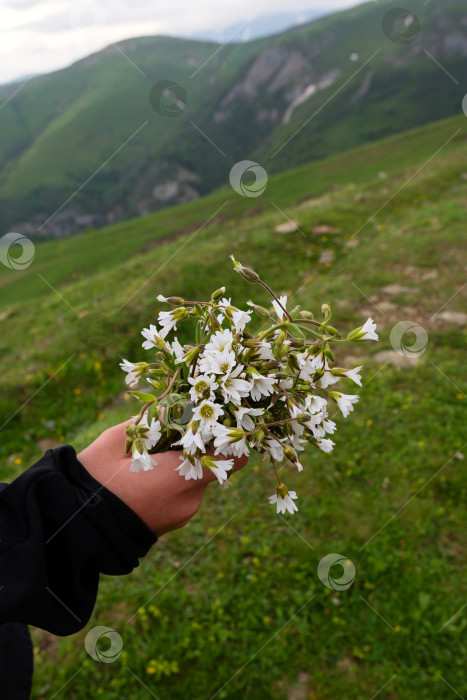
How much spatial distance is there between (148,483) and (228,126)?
8253 inches

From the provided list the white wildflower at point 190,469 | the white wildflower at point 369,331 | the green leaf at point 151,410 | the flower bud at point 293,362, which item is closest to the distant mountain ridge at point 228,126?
the white wildflower at point 369,331

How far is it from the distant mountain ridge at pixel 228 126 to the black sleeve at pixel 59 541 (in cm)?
15237

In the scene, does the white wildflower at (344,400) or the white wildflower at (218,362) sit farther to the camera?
the white wildflower at (344,400)

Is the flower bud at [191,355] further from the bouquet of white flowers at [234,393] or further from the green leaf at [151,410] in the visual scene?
the green leaf at [151,410]

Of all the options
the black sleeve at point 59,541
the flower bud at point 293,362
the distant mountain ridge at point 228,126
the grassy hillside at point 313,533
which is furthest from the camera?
the distant mountain ridge at point 228,126

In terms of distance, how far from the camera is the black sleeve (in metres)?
2.25

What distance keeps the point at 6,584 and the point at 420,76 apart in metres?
197

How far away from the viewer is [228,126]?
7559 inches

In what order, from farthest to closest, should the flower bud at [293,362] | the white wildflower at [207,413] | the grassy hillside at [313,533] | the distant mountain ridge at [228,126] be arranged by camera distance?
1. the distant mountain ridge at [228,126]
2. the grassy hillside at [313,533]
3. the flower bud at [293,362]
4. the white wildflower at [207,413]

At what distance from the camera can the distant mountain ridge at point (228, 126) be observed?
518 ft

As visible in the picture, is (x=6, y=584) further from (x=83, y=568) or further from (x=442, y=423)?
(x=442, y=423)

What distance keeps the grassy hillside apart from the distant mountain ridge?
144 metres

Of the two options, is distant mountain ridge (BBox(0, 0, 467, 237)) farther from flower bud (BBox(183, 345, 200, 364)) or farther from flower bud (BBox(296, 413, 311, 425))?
flower bud (BBox(296, 413, 311, 425))

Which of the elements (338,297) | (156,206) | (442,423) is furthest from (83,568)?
(156,206)
